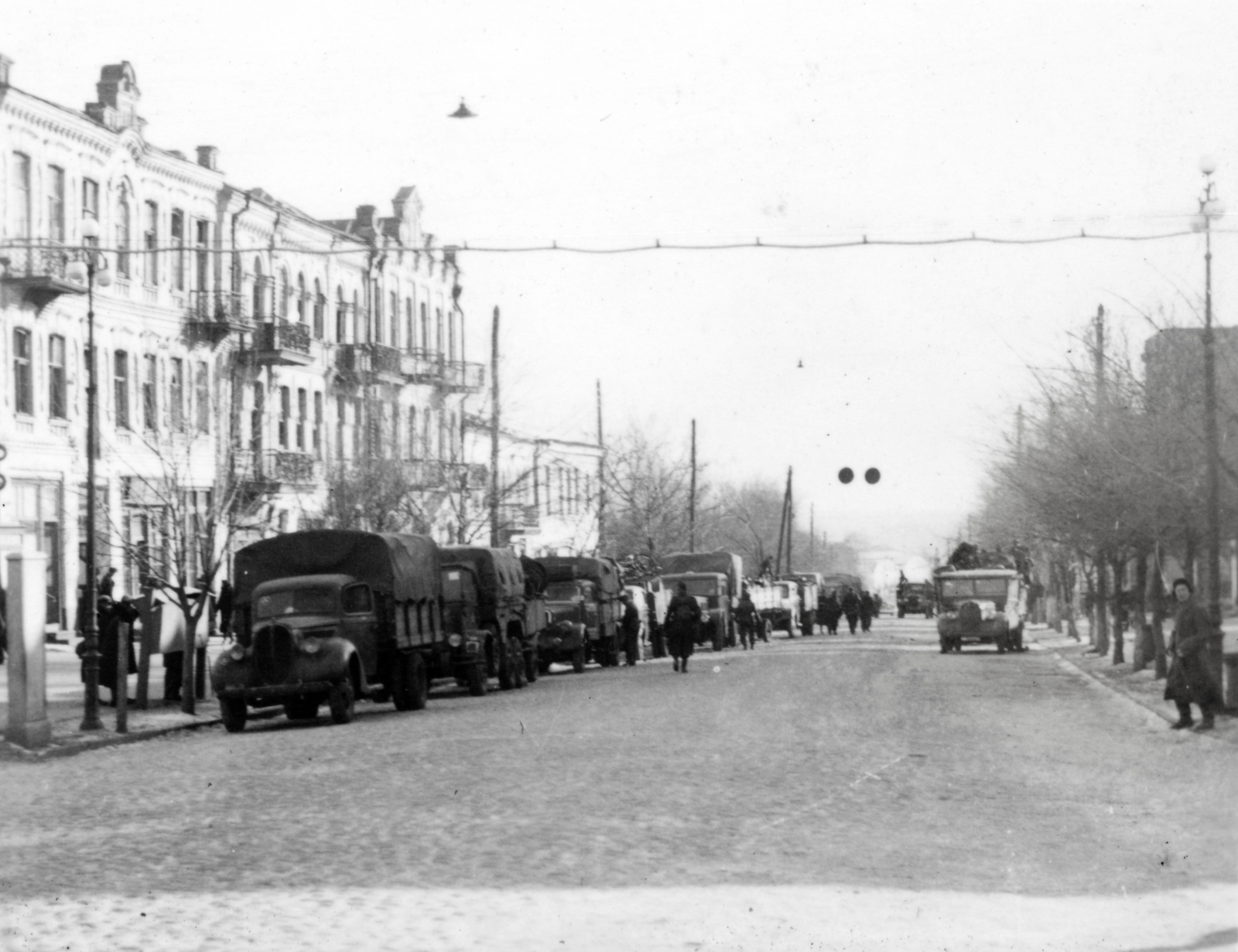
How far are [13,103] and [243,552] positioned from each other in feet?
52.4

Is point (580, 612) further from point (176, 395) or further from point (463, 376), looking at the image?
point (463, 376)

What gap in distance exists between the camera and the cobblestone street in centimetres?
984

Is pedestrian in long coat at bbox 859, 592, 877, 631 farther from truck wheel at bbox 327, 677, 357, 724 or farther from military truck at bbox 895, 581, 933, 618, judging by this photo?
truck wheel at bbox 327, 677, 357, 724

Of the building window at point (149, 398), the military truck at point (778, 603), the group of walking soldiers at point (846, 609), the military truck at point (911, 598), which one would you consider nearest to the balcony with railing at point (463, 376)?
the building window at point (149, 398)

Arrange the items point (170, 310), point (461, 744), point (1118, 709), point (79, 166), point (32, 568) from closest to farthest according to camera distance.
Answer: point (461, 744) < point (32, 568) < point (1118, 709) < point (79, 166) < point (170, 310)

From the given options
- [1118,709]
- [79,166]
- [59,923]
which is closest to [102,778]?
[59,923]

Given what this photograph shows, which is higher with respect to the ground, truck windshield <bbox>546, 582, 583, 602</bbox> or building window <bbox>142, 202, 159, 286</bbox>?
building window <bbox>142, 202, 159, 286</bbox>

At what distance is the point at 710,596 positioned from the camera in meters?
58.1

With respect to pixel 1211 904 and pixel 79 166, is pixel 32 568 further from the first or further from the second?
pixel 79 166

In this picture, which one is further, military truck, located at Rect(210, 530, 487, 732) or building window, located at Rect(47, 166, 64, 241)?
building window, located at Rect(47, 166, 64, 241)

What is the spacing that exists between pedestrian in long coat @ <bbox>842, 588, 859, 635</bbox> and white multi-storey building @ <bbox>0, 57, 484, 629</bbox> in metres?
18.5

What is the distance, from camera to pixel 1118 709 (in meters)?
28.2

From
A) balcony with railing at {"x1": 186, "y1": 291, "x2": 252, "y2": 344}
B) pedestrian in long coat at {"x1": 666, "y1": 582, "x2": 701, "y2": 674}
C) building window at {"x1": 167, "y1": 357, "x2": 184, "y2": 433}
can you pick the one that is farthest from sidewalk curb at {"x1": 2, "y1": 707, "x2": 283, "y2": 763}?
balcony with railing at {"x1": 186, "y1": 291, "x2": 252, "y2": 344}

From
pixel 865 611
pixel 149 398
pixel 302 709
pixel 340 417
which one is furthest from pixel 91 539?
pixel 865 611
